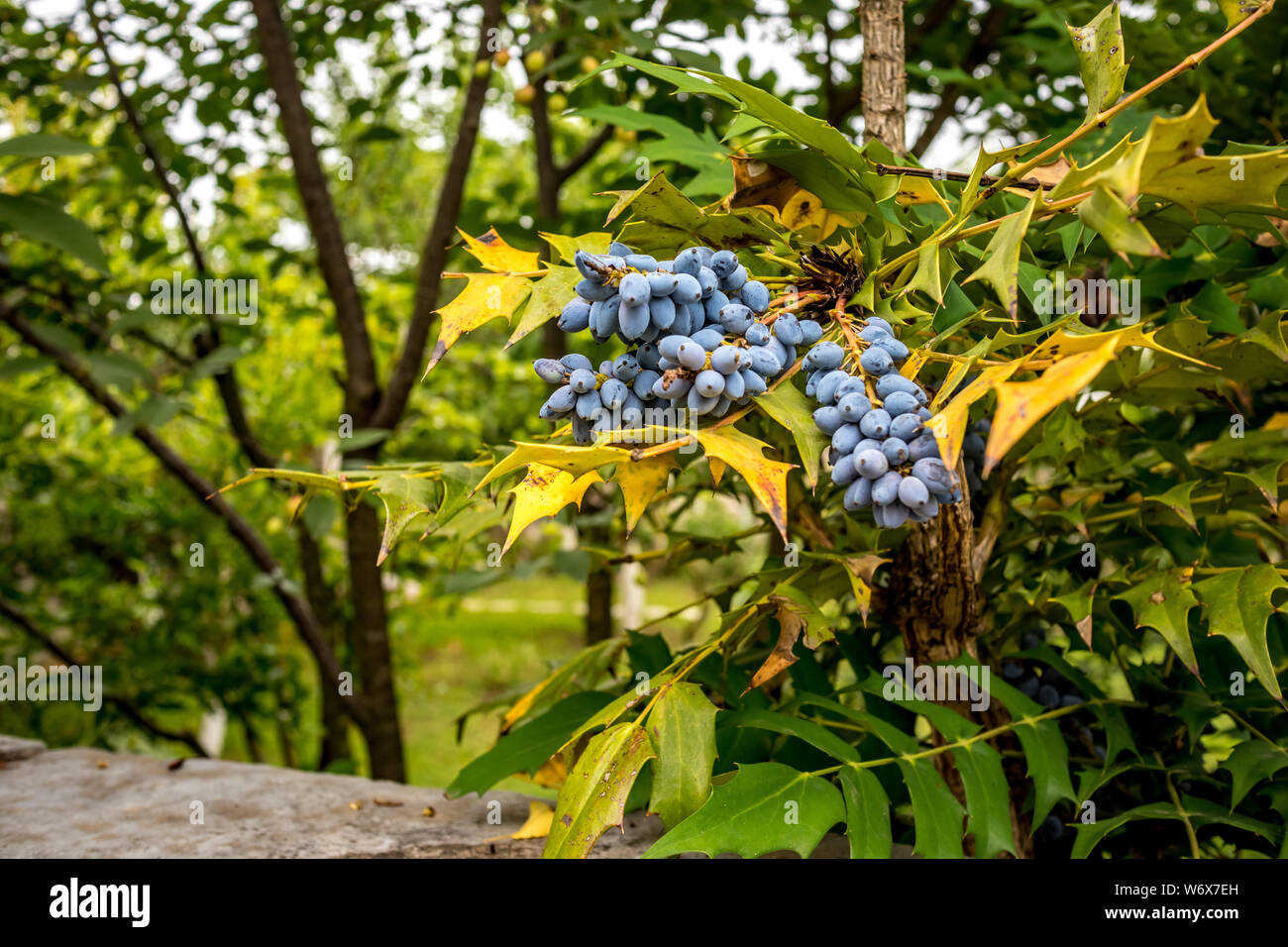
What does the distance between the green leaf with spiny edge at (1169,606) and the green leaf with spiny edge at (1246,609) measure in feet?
0.04

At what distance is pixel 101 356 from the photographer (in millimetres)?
1212

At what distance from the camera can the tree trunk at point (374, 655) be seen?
1.32m

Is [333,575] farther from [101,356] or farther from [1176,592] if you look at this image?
[1176,592]

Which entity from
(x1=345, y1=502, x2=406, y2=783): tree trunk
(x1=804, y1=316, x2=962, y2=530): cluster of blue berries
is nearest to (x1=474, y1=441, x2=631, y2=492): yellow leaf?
(x1=804, y1=316, x2=962, y2=530): cluster of blue berries

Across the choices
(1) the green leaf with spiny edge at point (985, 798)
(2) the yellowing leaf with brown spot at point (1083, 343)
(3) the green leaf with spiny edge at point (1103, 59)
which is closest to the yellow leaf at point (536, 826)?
(1) the green leaf with spiny edge at point (985, 798)

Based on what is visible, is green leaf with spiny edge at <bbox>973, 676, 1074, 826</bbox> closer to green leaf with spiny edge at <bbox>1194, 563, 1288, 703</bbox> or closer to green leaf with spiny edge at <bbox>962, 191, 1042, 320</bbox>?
green leaf with spiny edge at <bbox>1194, 563, 1288, 703</bbox>

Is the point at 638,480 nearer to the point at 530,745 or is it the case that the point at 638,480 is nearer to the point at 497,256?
the point at 497,256

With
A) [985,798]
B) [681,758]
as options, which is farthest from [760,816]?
[985,798]

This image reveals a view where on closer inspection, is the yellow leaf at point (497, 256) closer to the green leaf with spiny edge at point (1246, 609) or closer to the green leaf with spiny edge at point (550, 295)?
the green leaf with spiny edge at point (550, 295)

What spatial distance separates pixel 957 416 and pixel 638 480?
0.18m

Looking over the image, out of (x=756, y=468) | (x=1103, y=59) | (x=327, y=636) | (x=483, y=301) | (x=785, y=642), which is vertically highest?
(x=1103, y=59)

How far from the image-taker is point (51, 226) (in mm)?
1002

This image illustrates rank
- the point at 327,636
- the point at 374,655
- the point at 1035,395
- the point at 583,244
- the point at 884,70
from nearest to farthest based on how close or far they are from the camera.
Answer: the point at 1035,395 → the point at 583,244 → the point at 884,70 → the point at 374,655 → the point at 327,636

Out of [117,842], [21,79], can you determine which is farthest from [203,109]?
[117,842]
